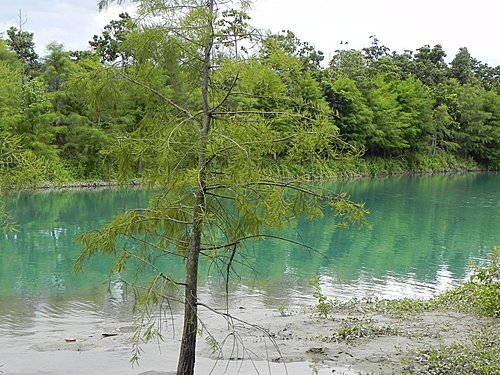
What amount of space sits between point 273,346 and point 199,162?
341 centimetres

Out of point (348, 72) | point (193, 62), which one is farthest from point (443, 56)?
point (193, 62)

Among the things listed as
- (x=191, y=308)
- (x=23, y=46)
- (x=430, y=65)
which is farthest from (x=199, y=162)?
(x=430, y=65)

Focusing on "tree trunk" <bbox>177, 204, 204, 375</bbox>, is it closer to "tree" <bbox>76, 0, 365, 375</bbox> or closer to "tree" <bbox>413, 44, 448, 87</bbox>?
"tree" <bbox>76, 0, 365, 375</bbox>

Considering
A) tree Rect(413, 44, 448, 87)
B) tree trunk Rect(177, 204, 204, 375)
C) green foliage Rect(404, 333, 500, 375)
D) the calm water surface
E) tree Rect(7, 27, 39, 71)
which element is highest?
tree Rect(413, 44, 448, 87)

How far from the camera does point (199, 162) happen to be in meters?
5.01

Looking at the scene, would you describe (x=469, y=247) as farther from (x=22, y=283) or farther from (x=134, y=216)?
(x=134, y=216)

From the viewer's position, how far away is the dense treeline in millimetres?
5305

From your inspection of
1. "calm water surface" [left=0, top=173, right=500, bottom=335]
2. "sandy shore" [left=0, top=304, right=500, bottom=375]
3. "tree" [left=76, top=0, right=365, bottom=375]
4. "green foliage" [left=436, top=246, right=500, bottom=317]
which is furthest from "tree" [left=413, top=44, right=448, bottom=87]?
"tree" [left=76, top=0, right=365, bottom=375]

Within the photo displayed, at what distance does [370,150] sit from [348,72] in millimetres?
6464

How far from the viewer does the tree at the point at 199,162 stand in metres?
4.98

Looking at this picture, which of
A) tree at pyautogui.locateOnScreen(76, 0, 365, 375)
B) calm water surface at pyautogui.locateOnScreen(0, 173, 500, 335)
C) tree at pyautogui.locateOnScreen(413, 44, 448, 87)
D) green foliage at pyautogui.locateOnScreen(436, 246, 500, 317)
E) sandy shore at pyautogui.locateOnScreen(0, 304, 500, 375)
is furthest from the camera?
tree at pyautogui.locateOnScreen(413, 44, 448, 87)

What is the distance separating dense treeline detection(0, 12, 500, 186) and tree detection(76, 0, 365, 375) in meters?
0.04

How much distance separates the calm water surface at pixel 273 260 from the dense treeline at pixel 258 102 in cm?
142

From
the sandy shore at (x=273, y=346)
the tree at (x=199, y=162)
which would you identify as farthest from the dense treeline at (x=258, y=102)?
the sandy shore at (x=273, y=346)
